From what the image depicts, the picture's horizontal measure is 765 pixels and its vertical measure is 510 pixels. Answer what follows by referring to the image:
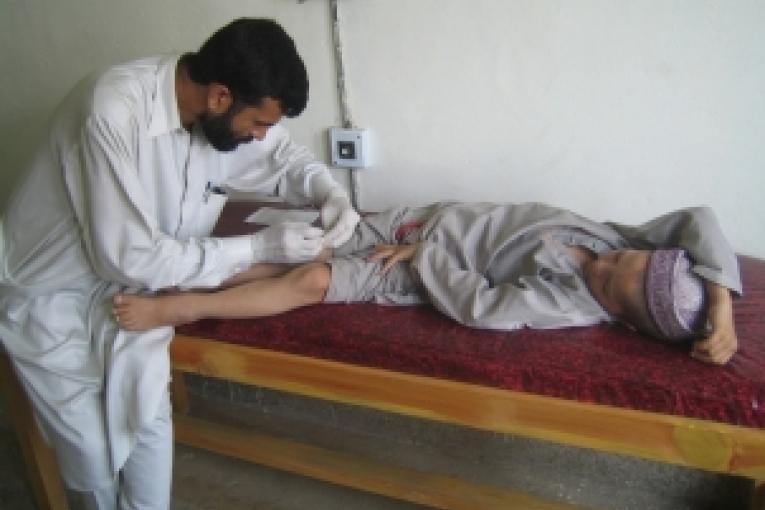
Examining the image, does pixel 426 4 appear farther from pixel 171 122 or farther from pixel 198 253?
pixel 198 253

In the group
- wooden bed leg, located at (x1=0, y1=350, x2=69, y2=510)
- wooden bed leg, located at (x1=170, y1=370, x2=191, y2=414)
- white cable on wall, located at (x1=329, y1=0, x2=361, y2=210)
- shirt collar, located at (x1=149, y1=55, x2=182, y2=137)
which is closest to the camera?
shirt collar, located at (x1=149, y1=55, x2=182, y2=137)

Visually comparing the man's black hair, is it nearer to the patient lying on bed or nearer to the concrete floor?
the patient lying on bed

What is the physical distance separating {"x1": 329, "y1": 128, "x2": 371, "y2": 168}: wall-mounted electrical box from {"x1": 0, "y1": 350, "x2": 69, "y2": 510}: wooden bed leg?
99 centimetres

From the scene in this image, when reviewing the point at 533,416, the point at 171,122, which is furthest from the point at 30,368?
the point at 533,416

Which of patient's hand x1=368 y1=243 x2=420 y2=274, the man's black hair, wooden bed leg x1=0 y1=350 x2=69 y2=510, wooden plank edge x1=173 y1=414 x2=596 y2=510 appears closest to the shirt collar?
the man's black hair

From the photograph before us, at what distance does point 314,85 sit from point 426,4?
419 millimetres

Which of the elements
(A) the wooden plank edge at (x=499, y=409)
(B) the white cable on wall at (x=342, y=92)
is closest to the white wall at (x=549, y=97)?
(B) the white cable on wall at (x=342, y=92)

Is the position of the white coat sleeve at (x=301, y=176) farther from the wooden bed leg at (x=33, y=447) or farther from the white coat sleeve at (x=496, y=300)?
the wooden bed leg at (x=33, y=447)

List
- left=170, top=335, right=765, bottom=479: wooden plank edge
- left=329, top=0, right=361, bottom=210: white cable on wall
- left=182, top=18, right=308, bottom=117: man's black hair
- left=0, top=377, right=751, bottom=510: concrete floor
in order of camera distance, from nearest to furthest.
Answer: left=170, top=335, right=765, bottom=479: wooden plank edge
left=182, top=18, right=308, bottom=117: man's black hair
left=0, top=377, right=751, bottom=510: concrete floor
left=329, top=0, right=361, bottom=210: white cable on wall

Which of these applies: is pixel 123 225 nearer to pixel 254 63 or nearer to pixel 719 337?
pixel 254 63

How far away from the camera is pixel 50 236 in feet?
3.75

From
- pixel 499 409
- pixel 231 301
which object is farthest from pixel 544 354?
pixel 231 301

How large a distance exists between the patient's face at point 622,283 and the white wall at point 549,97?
375 millimetres

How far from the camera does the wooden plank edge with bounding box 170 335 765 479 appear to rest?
921 mm
